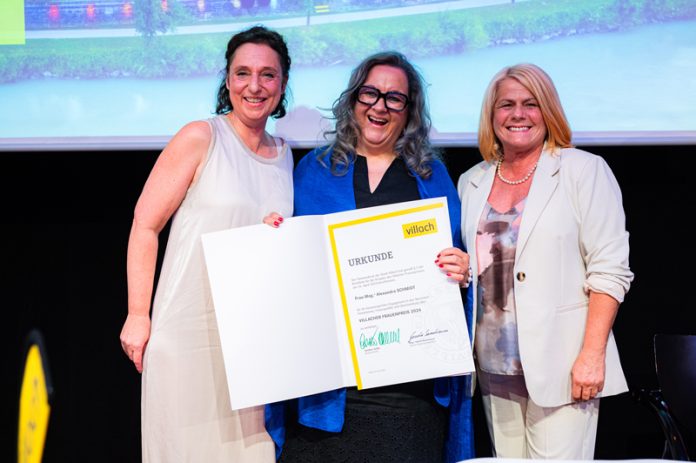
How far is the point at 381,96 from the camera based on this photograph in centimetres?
238

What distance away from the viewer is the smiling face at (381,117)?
7.79 feet

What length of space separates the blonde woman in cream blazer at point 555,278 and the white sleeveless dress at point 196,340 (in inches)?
30.0

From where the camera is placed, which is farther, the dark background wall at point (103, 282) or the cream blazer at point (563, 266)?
the dark background wall at point (103, 282)

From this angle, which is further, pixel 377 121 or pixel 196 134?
pixel 377 121

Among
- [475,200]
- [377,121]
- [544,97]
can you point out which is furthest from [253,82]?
[544,97]

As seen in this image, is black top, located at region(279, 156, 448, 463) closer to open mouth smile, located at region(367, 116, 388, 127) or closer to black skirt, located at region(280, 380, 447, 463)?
black skirt, located at region(280, 380, 447, 463)

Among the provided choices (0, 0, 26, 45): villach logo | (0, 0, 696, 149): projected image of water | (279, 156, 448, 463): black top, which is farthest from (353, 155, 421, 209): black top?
(0, 0, 26, 45): villach logo

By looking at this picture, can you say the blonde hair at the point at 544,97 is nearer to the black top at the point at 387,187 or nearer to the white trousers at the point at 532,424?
the black top at the point at 387,187

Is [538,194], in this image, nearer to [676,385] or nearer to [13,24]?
[676,385]

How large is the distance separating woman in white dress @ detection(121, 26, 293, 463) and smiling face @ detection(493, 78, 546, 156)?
2.47 feet

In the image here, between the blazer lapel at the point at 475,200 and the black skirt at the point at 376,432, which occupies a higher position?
the blazer lapel at the point at 475,200

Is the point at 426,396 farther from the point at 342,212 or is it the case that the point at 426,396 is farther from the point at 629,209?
the point at 629,209

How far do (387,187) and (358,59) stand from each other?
0.91 metres
